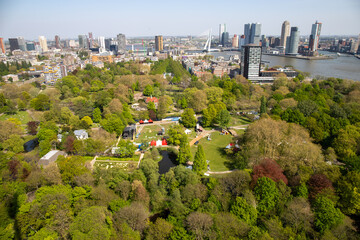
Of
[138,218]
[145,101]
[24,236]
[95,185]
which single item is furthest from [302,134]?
[145,101]

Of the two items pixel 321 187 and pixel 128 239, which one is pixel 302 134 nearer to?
pixel 321 187

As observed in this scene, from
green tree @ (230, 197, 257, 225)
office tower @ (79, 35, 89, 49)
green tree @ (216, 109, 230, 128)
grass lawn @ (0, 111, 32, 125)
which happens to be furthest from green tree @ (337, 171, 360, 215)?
office tower @ (79, 35, 89, 49)

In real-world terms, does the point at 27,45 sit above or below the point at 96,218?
above

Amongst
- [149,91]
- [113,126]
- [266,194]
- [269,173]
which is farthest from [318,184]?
[149,91]

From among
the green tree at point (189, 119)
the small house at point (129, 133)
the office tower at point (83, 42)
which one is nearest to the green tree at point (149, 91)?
the green tree at point (189, 119)

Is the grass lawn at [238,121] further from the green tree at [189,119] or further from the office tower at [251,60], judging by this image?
the office tower at [251,60]

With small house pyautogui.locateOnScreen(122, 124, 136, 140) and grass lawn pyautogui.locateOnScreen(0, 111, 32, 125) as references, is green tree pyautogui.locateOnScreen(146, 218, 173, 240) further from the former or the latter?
grass lawn pyautogui.locateOnScreen(0, 111, 32, 125)

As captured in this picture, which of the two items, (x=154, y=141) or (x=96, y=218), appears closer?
(x=96, y=218)
